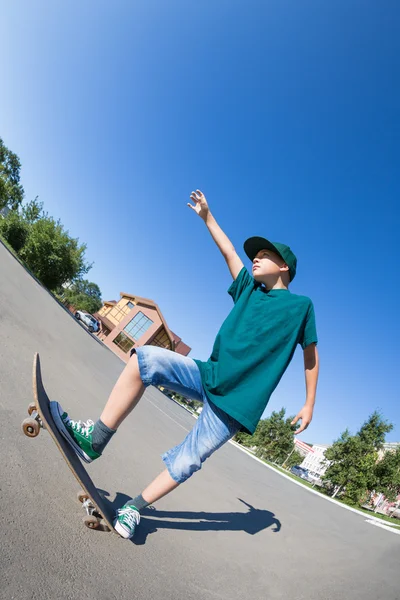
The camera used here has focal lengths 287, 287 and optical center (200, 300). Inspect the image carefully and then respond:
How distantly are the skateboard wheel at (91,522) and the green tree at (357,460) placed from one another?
→ 21.4 metres

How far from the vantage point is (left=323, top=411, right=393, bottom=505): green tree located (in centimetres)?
1775

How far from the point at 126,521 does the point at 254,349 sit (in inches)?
48.2

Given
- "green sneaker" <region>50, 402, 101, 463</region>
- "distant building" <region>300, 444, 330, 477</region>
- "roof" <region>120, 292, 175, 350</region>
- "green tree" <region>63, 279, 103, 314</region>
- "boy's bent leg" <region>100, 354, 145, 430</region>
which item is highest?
"distant building" <region>300, 444, 330, 477</region>

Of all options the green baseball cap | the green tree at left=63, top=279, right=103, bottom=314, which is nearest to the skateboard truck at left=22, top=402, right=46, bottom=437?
the green baseball cap

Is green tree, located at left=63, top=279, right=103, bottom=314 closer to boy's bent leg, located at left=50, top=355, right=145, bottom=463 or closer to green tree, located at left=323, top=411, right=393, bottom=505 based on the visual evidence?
green tree, located at left=323, top=411, right=393, bottom=505

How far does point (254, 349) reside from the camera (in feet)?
6.21

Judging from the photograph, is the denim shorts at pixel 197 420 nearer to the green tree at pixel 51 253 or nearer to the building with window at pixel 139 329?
the green tree at pixel 51 253

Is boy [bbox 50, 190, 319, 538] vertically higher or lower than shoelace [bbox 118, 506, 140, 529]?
higher

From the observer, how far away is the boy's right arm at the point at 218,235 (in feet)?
7.74

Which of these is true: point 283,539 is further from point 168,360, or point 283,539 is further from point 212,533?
point 168,360

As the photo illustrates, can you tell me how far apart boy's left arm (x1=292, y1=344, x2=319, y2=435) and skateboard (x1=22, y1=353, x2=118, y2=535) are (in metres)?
1.38

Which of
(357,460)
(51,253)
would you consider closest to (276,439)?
(357,460)

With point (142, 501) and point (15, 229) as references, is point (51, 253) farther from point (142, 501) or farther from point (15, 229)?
point (142, 501)

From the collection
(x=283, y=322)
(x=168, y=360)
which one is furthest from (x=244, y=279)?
(x=168, y=360)
